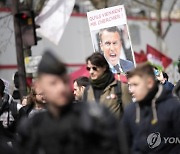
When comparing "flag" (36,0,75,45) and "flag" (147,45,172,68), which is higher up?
"flag" (36,0,75,45)

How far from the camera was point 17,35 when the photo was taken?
1375cm

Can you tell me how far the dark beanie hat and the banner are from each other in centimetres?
496

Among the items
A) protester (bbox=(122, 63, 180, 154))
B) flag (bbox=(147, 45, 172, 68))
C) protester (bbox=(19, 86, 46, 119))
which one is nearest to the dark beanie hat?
protester (bbox=(122, 63, 180, 154))

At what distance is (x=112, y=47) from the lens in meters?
9.77

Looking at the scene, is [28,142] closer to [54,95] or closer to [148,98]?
[54,95]

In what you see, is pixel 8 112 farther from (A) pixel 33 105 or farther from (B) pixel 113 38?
(B) pixel 113 38

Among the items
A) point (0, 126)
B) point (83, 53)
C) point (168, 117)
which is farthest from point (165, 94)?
→ point (83, 53)

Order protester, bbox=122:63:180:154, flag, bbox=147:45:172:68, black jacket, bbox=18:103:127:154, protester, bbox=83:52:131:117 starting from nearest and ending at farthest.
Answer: black jacket, bbox=18:103:127:154 → protester, bbox=122:63:180:154 → protester, bbox=83:52:131:117 → flag, bbox=147:45:172:68

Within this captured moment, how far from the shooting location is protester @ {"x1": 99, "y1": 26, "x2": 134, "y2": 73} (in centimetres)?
975

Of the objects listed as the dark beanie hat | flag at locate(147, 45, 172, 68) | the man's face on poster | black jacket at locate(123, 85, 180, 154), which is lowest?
flag at locate(147, 45, 172, 68)

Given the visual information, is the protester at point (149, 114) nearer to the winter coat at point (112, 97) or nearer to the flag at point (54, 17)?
the winter coat at point (112, 97)

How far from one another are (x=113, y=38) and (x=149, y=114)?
3.55m

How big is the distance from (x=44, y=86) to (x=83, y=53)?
28.9 metres

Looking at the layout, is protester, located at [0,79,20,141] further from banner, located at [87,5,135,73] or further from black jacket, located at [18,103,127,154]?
black jacket, located at [18,103,127,154]
